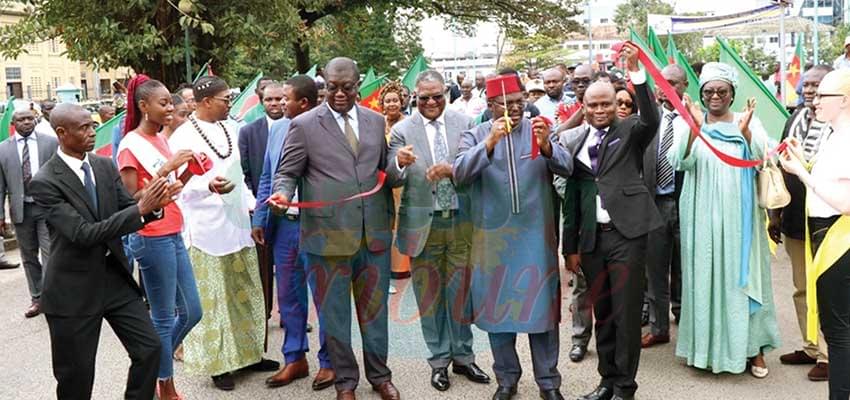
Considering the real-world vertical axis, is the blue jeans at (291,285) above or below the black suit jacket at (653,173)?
below

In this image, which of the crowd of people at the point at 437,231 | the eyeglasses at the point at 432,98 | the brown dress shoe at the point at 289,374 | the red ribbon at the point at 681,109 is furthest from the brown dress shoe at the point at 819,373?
the brown dress shoe at the point at 289,374

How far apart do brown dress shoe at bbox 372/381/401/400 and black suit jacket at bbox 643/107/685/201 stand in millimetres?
2176

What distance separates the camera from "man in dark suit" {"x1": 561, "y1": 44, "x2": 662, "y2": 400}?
15.8 ft

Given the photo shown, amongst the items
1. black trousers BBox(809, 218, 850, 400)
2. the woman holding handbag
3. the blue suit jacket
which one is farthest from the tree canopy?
black trousers BBox(809, 218, 850, 400)

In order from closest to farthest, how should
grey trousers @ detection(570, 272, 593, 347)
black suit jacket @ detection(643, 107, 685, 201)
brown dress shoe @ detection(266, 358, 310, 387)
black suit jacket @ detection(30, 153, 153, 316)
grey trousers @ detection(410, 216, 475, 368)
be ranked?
1. black suit jacket @ detection(30, 153, 153, 316)
2. grey trousers @ detection(410, 216, 475, 368)
3. brown dress shoe @ detection(266, 358, 310, 387)
4. black suit jacket @ detection(643, 107, 685, 201)
5. grey trousers @ detection(570, 272, 593, 347)

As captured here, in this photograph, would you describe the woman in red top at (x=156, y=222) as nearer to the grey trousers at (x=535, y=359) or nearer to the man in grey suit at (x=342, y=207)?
the man in grey suit at (x=342, y=207)

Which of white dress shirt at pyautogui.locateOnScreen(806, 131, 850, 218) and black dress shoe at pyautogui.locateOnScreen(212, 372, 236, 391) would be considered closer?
white dress shirt at pyautogui.locateOnScreen(806, 131, 850, 218)

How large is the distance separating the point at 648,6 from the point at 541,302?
7482 cm

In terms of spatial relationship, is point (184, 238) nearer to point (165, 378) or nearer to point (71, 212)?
point (165, 378)

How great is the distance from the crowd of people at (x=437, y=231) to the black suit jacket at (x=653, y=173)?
3cm

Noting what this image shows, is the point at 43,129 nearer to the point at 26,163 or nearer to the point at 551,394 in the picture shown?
the point at 26,163

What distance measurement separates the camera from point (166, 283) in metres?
4.88

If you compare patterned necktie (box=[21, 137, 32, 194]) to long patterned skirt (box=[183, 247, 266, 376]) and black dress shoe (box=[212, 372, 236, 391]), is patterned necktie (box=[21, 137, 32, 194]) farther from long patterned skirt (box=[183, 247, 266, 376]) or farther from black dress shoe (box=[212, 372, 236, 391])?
black dress shoe (box=[212, 372, 236, 391])

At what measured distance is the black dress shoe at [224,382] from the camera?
5.57 m
